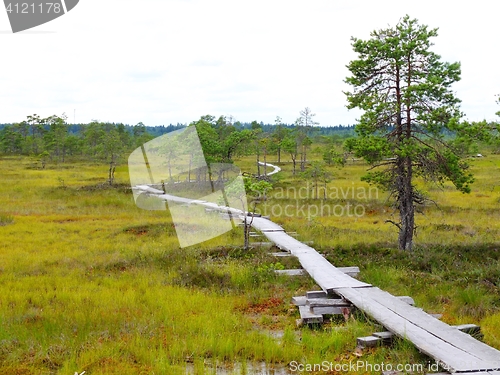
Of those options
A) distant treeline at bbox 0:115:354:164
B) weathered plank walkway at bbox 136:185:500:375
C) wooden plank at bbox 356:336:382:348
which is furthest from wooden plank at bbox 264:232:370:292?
distant treeline at bbox 0:115:354:164

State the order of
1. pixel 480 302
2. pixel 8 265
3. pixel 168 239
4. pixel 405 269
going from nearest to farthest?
pixel 480 302
pixel 405 269
pixel 8 265
pixel 168 239

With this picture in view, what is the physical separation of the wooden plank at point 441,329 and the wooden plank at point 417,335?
0.08 metres

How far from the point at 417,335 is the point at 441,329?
506 mm

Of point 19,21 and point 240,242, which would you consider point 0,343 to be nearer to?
point 19,21

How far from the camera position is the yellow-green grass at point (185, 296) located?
6.36 metres

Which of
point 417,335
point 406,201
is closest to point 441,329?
point 417,335

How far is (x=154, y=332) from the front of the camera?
7191 millimetres

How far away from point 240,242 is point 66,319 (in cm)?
828

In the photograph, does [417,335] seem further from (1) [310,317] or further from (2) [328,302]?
(2) [328,302]

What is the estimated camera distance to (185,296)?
364 inches

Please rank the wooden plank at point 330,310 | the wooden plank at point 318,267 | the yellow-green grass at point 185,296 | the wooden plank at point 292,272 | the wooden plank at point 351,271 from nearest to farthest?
the yellow-green grass at point 185,296 → the wooden plank at point 330,310 → the wooden plank at point 318,267 → the wooden plank at point 351,271 → the wooden plank at point 292,272

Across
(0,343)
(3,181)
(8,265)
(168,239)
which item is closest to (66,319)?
(0,343)

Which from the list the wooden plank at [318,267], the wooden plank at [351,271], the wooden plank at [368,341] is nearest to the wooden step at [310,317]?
the wooden plank at [318,267]

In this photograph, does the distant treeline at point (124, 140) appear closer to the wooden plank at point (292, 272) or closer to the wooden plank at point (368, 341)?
the wooden plank at point (292, 272)
